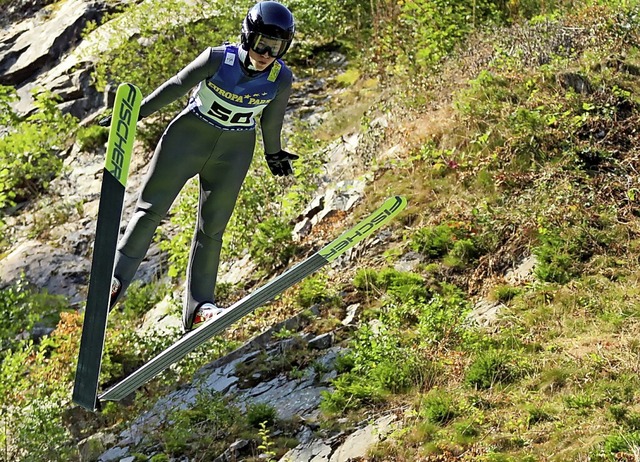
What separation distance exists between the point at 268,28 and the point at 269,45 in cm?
10

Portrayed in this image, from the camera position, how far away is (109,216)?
399 cm

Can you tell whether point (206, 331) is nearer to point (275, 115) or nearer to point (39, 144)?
point (275, 115)

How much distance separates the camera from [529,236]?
696cm

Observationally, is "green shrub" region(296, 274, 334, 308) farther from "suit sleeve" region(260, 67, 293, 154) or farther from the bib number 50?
the bib number 50

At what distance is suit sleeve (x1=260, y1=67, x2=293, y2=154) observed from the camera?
4.60m

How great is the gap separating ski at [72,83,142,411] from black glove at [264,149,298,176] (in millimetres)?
1093

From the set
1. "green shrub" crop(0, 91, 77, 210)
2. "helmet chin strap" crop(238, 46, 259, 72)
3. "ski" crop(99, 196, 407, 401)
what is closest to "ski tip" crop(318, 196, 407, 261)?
"ski" crop(99, 196, 407, 401)

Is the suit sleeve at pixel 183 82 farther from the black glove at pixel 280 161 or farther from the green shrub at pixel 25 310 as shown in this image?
the green shrub at pixel 25 310

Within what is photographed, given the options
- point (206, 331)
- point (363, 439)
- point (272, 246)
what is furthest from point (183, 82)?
point (272, 246)

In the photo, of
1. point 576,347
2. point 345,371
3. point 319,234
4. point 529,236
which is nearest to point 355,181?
point 319,234

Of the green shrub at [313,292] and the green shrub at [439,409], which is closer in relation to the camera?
the green shrub at [439,409]

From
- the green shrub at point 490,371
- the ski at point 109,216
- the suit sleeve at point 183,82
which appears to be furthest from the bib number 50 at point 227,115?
the green shrub at point 490,371

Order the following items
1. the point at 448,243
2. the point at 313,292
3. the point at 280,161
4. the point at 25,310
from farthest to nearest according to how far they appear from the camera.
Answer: the point at 25,310 → the point at 313,292 → the point at 448,243 → the point at 280,161

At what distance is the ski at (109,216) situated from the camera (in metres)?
3.97
